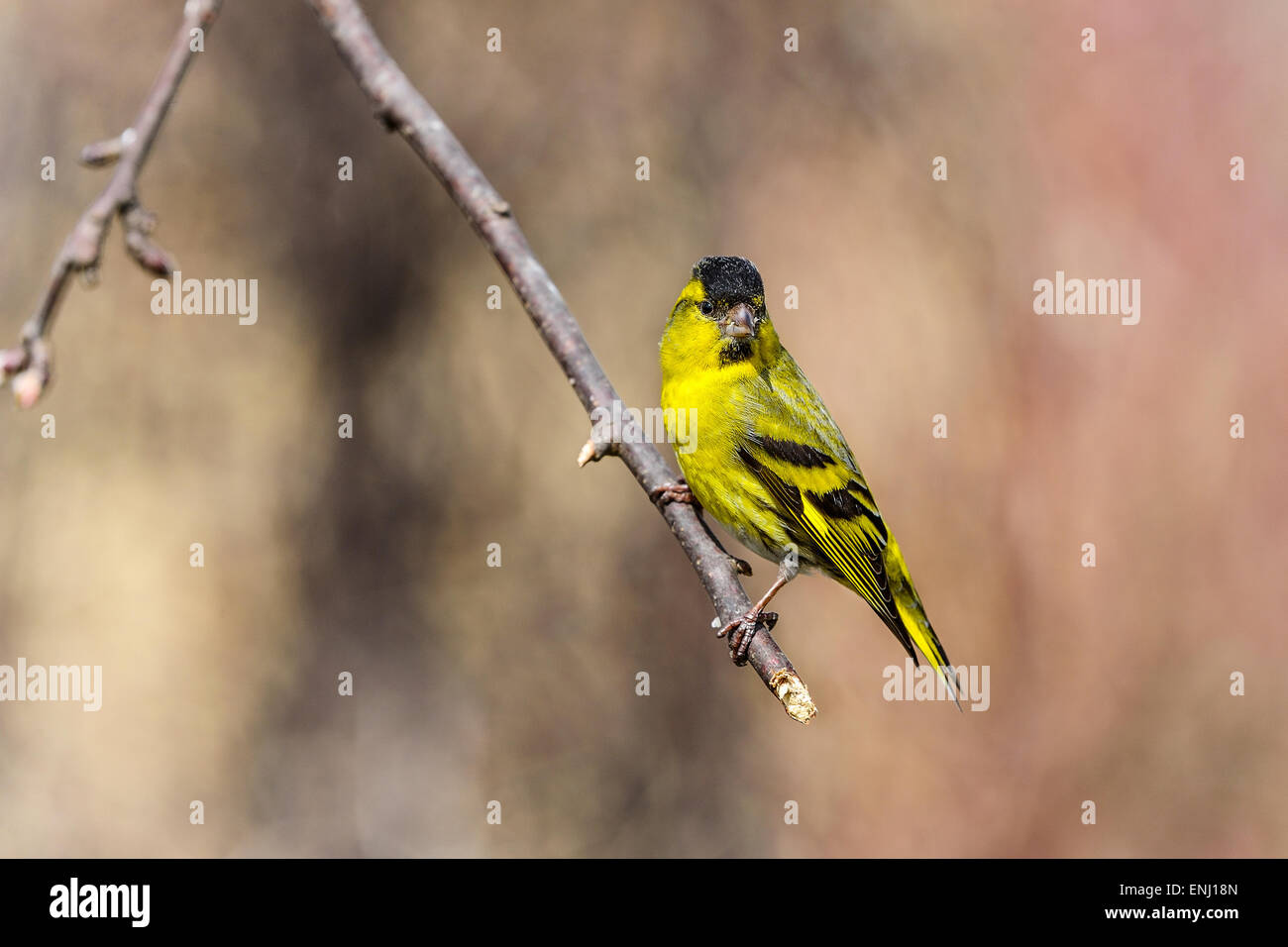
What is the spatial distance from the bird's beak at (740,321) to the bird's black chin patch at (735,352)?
0.20 ft

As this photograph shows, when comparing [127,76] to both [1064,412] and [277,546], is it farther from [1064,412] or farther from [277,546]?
[1064,412]

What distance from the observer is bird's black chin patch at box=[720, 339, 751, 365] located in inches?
161

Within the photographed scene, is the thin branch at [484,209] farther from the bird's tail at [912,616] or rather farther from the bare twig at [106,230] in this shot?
the bird's tail at [912,616]

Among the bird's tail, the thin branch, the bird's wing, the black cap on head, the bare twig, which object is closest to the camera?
the bare twig

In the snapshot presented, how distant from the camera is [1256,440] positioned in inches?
245

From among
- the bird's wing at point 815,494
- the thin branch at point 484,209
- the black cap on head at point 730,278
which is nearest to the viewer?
the thin branch at point 484,209

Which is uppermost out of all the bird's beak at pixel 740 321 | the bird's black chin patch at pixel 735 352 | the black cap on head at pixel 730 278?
the black cap on head at pixel 730 278

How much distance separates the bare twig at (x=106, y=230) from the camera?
1471 mm

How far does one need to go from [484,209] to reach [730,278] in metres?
1.79

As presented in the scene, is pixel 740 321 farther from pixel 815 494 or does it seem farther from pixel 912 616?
pixel 912 616

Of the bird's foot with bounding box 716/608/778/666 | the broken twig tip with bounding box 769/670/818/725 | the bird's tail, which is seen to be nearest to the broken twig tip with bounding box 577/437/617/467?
the bird's foot with bounding box 716/608/778/666

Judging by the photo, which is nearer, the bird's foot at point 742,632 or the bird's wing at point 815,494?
the bird's foot at point 742,632

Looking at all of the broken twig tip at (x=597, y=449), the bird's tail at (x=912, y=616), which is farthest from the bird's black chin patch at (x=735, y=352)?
the broken twig tip at (x=597, y=449)

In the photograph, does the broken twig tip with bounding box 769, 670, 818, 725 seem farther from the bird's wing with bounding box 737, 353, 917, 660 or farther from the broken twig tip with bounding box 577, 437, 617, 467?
the bird's wing with bounding box 737, 353, 917, 660
